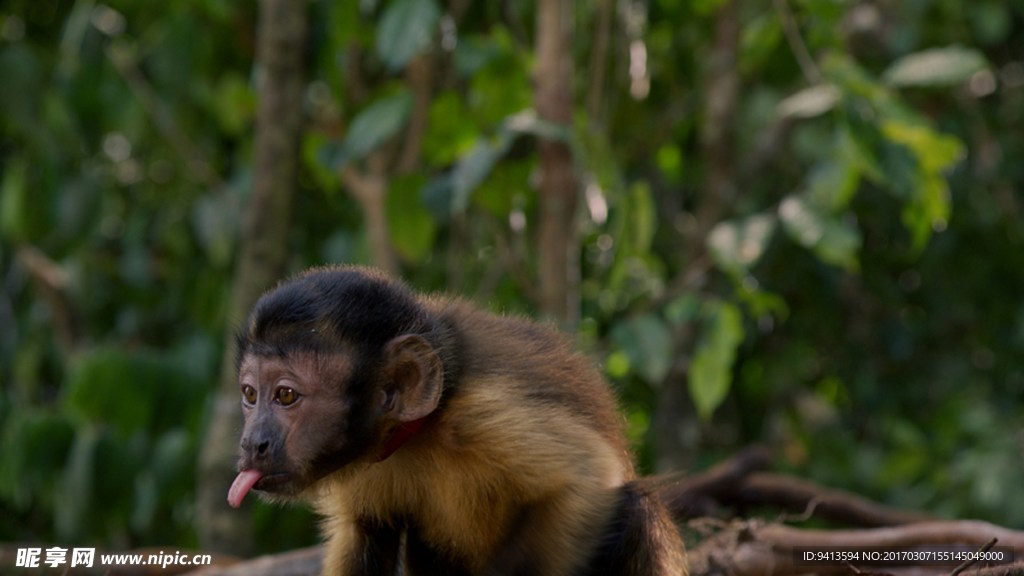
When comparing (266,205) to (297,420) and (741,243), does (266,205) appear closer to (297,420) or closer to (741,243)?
(741,243)

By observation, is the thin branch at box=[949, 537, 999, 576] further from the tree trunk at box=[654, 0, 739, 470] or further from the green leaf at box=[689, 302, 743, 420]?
the tree trunk at box=[654, 0, 739, 470]

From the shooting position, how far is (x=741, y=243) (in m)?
4.89

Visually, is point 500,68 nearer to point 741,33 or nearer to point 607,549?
point 741,33

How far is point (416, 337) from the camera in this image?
317cm

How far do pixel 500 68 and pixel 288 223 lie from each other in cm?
102

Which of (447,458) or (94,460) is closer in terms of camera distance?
(447,458)

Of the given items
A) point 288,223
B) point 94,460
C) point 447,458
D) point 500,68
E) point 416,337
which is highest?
point 500,68

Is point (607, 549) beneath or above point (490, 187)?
beneath

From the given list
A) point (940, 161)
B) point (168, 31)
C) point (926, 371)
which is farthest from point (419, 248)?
point (926, 371)

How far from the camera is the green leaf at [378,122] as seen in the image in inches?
191

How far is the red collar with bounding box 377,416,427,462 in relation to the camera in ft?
10.5

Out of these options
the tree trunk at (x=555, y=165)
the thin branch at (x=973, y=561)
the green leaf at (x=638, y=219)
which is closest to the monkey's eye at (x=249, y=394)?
the thin branch at (x=973, y=561)

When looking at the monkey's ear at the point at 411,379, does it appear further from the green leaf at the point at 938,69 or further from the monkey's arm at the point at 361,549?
the green leaf at the point at 938,69

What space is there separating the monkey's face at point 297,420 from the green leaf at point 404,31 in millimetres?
1890
